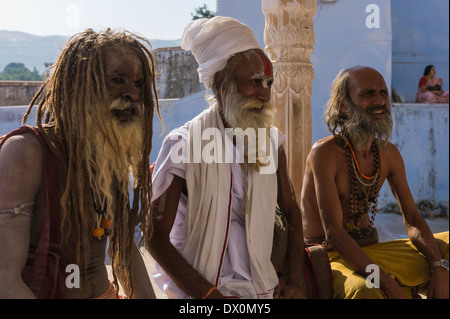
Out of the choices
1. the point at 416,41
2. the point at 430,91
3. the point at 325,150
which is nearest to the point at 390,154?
the point at 325,150

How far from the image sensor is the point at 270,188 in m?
2.95

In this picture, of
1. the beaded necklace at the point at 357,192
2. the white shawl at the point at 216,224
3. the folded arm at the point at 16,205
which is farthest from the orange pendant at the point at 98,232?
the beaded necklace at the point at 357,192

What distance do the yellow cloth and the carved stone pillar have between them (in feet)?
3.12

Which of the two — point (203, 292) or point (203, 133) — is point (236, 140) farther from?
point (203, 292)

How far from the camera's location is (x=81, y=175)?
2162 millimetres

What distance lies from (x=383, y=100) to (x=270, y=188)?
1.16 metres

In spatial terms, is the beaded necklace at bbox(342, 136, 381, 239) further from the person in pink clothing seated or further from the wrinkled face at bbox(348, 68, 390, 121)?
the person in pink clothing seated

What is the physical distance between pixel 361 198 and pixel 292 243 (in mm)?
687

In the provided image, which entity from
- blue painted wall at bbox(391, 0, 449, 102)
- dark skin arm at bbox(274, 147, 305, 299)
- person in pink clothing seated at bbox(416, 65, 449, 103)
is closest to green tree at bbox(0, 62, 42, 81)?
blue painted wall at bbox(391, 0, 449, 102)

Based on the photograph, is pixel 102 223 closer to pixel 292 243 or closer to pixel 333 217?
pixel 292 243

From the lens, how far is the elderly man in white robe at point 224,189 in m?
2.70
